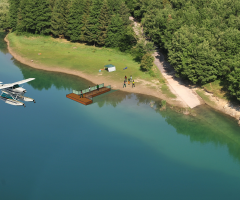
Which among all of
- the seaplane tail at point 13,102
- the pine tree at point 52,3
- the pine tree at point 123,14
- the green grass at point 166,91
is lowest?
the seaplane tail at point 13,102

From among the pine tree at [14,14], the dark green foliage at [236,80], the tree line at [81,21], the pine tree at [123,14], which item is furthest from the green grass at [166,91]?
the pine tree at [14,14]

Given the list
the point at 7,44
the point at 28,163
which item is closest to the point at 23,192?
the point at 28,163

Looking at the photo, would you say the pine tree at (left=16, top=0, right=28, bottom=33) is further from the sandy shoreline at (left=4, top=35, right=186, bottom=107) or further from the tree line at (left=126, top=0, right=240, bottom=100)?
the tree line at (left=126, top=0, right=240, bottom=100)

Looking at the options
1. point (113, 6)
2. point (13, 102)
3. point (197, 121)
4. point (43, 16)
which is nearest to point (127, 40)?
point (113, 6)

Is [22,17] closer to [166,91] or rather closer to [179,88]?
[166,91]

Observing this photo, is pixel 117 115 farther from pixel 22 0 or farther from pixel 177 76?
pixel 22 0

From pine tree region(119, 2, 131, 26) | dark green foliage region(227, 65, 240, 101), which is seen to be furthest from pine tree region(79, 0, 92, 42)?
dark green foliage region(227, 65, 240, 101)

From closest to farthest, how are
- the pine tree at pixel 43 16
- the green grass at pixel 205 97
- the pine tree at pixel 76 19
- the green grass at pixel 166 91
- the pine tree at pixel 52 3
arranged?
the green grass at pixel 205 97
the green grass at pixel 166 91
the pine tree at pixel 76 19
the pine tree at pixel 43 16
the pine tree at pixel 52 3

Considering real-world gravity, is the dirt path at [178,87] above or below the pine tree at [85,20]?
below

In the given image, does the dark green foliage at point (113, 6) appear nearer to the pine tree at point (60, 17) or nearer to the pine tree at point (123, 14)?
the pine tree at point (123, 14)

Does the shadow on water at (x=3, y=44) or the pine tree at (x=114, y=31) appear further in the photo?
the shadow on water at (x=3, y=44)
